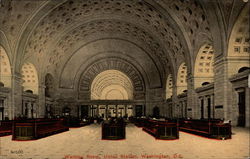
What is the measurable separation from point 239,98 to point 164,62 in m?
18.4

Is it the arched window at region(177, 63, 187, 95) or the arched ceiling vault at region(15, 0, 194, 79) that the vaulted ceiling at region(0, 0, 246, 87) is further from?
the arched window at region(177, 63, 187, 95)

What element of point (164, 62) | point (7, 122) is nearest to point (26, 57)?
point (7, 122)

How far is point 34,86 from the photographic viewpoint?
32188 mm

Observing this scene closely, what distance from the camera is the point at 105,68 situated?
1634 inches

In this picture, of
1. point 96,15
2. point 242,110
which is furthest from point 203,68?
point 96,15

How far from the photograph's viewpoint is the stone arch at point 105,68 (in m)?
40.6

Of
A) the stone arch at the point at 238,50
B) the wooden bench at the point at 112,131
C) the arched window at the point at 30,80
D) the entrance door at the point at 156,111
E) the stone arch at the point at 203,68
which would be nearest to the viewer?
the wooden bench at the point at 112,131

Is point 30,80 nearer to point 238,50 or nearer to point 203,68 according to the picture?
point 203,68

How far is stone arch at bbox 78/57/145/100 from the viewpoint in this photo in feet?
133

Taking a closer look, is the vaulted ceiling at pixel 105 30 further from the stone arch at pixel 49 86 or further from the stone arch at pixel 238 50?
the stone arch at pixel 238 50

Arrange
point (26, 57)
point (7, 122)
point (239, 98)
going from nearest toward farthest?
1. point (7, 122)
2. point (239, 98)
3. point (26, 57)

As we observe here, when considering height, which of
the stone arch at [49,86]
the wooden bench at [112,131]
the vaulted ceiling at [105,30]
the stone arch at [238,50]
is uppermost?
the vaulted ceiling at [105,30]

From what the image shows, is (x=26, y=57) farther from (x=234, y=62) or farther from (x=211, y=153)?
(x=211, y=153)

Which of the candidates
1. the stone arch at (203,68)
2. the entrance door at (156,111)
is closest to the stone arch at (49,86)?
the entrance door at (156,111)
